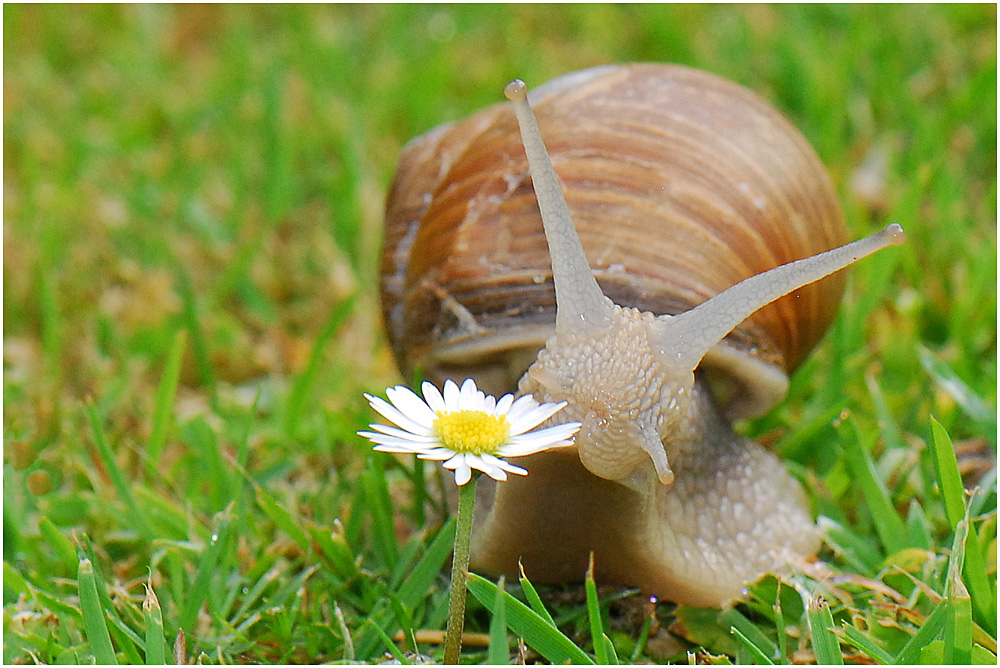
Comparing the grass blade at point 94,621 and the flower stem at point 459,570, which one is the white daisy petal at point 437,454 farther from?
the grass blade at point 94,621

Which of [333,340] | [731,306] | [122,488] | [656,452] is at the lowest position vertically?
[122,488]

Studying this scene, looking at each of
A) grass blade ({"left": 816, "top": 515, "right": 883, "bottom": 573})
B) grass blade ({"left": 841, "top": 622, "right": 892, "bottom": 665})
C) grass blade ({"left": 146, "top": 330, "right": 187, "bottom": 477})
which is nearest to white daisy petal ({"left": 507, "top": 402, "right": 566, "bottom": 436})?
grass blade ({"left": 841, "top": 622, "right": 892, "bottom": 665})

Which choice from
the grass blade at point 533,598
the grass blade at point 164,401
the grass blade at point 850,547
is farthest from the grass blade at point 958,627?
the grass blade at point 164,401

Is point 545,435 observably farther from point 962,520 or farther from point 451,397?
point 962,520

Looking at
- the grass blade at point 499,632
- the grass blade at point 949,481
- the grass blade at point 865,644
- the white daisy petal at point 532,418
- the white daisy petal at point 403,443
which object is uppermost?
the white daisy petal at point 532,418

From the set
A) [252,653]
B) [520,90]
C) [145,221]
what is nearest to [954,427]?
[520,90]

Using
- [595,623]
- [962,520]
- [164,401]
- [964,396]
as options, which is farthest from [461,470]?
[964,396]
